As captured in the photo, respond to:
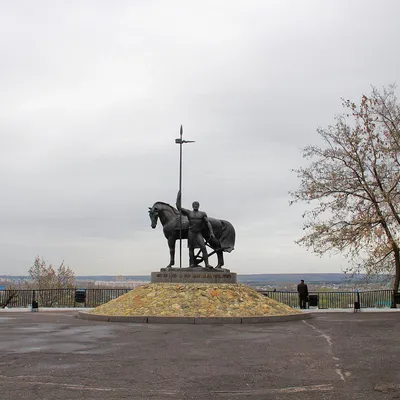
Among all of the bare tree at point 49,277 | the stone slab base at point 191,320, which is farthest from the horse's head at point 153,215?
the bare tree at point 49,277

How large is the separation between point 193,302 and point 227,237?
587 centimetres

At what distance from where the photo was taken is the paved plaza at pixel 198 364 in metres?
7.02

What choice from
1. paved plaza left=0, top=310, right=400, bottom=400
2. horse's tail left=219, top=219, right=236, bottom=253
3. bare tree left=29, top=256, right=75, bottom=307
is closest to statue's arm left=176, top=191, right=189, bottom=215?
horse's tail left=219, top=219, right=236, bottom=253

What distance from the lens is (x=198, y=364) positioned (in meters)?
9.13

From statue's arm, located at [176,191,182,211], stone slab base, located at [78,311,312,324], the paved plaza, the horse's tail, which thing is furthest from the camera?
the horse's tail

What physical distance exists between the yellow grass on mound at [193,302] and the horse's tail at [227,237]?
3.19m

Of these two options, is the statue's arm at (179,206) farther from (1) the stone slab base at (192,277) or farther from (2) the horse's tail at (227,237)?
(1) the stone slab base at (192,277)

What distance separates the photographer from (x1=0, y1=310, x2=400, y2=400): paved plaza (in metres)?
7.02

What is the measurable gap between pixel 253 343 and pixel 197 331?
10.2 ft

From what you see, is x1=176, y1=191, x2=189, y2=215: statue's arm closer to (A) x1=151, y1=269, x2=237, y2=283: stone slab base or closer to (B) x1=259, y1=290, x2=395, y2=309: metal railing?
(A) x1=151, y1=269, x2=237, y2=283: stone slab base

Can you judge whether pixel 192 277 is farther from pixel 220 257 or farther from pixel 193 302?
pixel 220 257

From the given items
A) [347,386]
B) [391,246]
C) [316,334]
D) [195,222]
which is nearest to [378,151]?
[391,246]

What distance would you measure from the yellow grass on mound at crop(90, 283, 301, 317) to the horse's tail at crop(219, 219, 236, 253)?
10.5ft

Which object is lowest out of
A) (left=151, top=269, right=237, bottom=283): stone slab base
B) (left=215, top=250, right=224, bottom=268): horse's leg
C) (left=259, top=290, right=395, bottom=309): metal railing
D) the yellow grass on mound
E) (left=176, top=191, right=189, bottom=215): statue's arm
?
(left=259, top=290, right=395, bottom=309): metal railing
